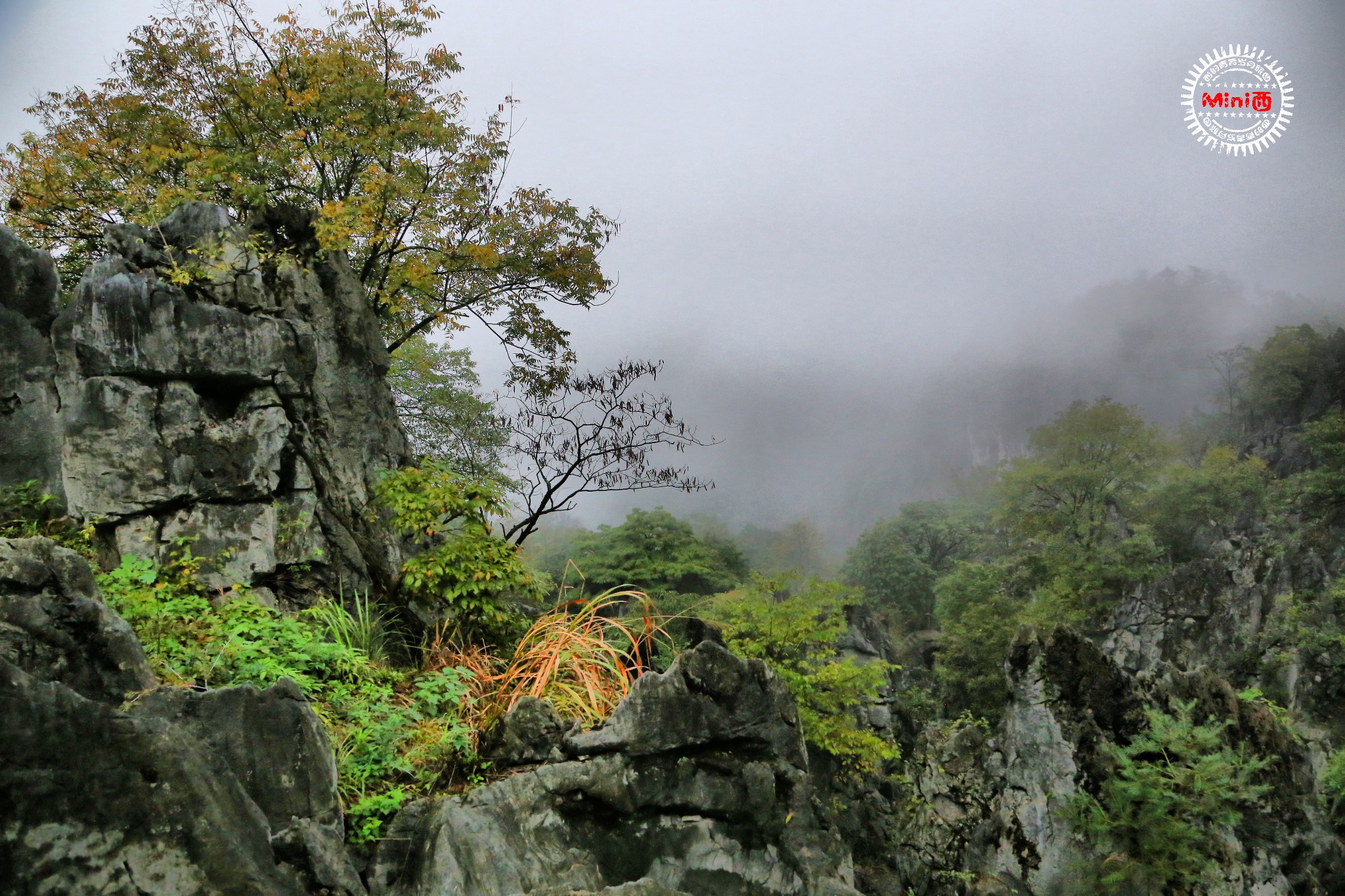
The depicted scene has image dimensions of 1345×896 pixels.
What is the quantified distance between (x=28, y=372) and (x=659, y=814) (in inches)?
281

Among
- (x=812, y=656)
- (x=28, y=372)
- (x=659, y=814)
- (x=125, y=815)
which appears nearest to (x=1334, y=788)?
(x=812, y=656)

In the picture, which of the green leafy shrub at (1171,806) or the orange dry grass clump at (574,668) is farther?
the green leafy shrub at (1171,806)

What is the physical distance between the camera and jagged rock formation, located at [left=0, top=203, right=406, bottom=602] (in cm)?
584

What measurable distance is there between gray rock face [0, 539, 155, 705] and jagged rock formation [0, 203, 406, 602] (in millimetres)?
2870

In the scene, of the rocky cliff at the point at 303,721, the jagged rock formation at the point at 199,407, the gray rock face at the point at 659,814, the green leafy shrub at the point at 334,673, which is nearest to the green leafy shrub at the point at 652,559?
the rocky cliff at the point at 303,721

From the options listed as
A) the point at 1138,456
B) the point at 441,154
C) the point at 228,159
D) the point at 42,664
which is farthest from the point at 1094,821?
the point at 1138,456

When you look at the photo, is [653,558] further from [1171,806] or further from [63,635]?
[63,635]

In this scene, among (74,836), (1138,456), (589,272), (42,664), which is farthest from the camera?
(1138,456)

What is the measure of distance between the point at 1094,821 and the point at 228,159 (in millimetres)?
10533

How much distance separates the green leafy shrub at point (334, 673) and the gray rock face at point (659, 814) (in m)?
0.44

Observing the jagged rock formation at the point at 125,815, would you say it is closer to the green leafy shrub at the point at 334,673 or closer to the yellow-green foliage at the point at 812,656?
the green leafy shrub at the point at 334,673

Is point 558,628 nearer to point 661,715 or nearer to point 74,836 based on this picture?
point 661,715

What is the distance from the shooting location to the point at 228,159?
801cm

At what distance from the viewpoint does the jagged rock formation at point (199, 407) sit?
5.84 m
